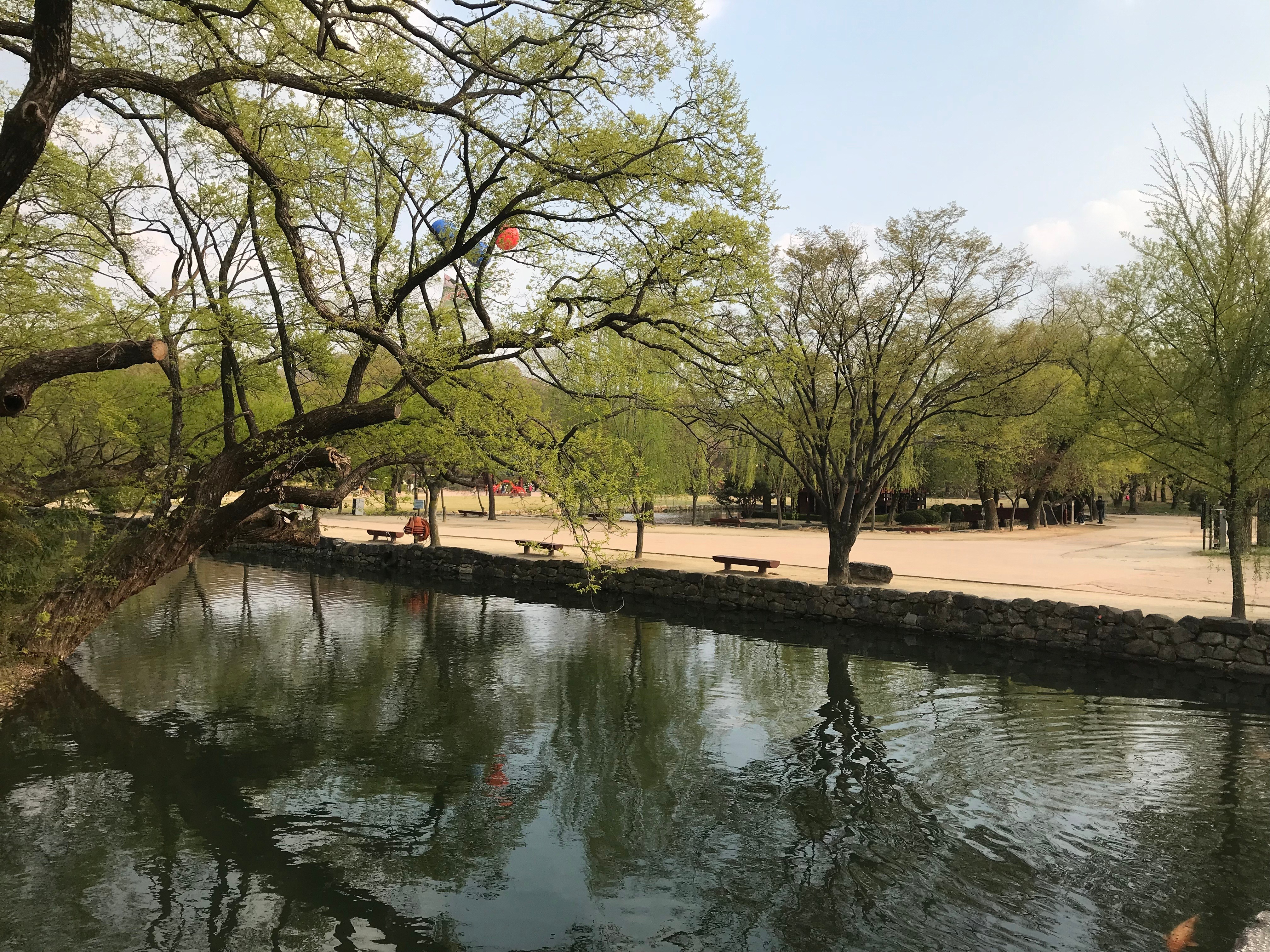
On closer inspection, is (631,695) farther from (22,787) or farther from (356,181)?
(356,181)

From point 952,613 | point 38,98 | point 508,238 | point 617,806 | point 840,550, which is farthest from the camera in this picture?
point 840,550

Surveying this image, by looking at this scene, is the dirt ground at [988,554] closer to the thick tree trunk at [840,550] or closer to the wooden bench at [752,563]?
the wooden bench at [752,563]

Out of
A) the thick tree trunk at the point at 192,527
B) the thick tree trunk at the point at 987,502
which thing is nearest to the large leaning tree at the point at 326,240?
the thick tree trunk at the point at 192,527

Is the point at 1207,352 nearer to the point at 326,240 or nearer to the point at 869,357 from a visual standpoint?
the point at 869,357

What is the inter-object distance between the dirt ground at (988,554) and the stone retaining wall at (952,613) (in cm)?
107

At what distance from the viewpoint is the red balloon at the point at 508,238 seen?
392 inches

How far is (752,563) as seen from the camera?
61.3 feet

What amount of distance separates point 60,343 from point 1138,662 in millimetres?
16428

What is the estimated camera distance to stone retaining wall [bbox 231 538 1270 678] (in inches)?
482

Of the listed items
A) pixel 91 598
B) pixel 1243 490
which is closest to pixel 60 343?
pixel 91 598

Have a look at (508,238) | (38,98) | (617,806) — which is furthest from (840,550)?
(38,98)

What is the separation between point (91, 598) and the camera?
10.4 m

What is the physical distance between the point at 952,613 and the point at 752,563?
4.86 meters

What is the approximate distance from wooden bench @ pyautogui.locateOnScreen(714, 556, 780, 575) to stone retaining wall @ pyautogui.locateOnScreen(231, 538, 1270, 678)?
0.30 metres
